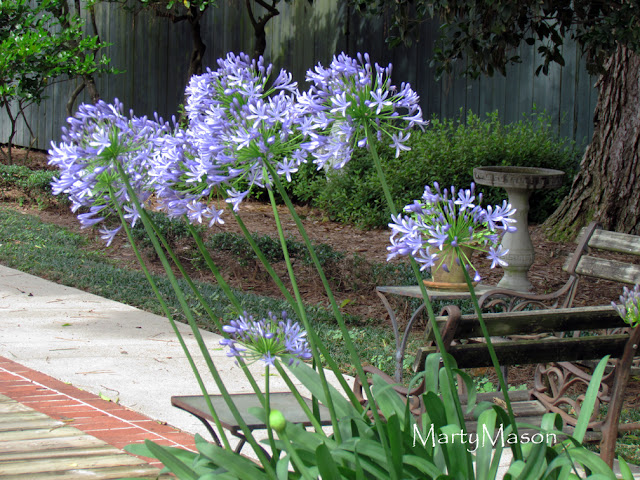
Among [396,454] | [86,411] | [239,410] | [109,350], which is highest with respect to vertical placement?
[396,454]

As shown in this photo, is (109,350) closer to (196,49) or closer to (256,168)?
(256,168)

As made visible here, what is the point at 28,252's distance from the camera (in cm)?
952

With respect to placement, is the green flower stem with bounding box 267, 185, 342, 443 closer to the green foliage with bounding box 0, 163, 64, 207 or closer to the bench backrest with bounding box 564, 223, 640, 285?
the bench backrest with bounding box 564, 223, 640, 285

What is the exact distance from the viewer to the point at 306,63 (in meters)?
14.2

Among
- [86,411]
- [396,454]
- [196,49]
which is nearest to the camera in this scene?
[396,454]

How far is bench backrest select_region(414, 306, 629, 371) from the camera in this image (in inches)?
121

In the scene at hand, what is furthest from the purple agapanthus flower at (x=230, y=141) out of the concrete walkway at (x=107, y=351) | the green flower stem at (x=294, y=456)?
the concrete walkway at (x=107, y=351)

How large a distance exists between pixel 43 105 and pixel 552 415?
63.1 feet

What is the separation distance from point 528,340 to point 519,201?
13.6 ft

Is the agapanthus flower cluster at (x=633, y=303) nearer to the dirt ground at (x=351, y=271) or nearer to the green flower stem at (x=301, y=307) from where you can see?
the green flower stem at (x=301, y=307)

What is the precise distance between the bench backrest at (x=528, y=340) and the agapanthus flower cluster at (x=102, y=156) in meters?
1.28

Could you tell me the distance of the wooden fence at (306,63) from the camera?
1109 cm

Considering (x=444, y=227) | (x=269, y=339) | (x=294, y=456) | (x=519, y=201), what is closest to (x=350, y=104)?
(x=444, y=227)

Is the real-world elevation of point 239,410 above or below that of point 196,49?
below
